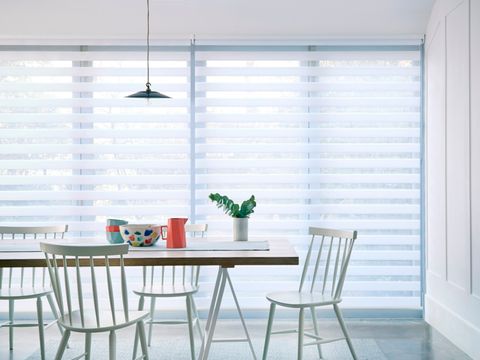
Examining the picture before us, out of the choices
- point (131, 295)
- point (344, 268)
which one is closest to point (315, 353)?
point (344, 268)

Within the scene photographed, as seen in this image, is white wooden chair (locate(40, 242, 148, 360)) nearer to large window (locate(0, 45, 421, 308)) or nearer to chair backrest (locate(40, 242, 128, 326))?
chair backrest (locate(40, 242, 128, 326))

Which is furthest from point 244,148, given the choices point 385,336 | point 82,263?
point 82,263

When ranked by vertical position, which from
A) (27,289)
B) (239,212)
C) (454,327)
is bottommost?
(454,327)

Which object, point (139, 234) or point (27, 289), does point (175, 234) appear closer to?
point (139, 234)

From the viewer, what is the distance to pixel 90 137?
4.37 metres

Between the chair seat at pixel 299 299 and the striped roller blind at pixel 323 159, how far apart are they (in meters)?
1.09

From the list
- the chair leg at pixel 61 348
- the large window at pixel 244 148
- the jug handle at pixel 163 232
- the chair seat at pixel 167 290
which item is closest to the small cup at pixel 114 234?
the jug handle at pixel 163 232

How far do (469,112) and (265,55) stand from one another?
5.22ft

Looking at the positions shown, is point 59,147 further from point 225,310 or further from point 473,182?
point 473,182

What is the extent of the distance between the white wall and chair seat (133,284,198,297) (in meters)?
1.65

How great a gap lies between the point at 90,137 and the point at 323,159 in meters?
1.76

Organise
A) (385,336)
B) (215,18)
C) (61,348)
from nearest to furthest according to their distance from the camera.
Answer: (61,348) → (385,336) → (215,18)

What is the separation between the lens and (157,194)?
4395 mm

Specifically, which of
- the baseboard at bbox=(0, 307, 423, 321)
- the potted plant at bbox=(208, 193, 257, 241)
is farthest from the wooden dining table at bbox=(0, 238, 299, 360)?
the baseboard at bbox=(0, 307, 423, 321)
